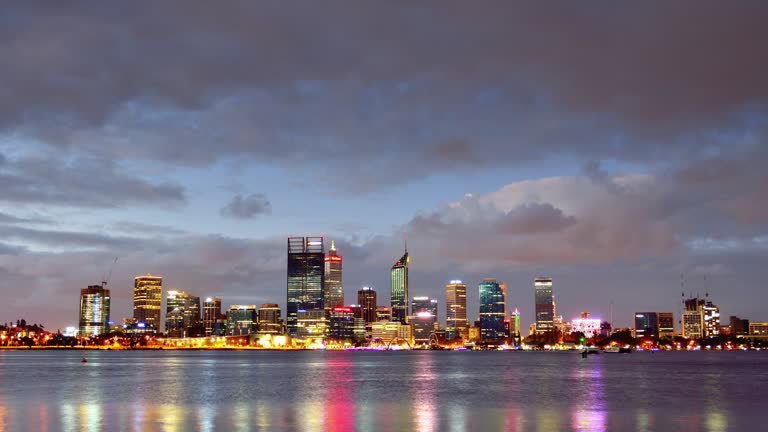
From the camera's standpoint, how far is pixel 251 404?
69.3 meters

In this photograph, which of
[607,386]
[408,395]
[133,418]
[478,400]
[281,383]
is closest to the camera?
[133,418]

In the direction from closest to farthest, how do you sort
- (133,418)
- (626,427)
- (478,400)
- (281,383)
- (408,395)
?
(626,427) → (133,418) → (478,400) → (408,395) → (281,383)

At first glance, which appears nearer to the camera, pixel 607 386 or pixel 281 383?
pixel 607 386

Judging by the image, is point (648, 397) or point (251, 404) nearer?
point (251, 404)

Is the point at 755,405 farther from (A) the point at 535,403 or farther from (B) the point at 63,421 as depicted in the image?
(B) the point at 63,421

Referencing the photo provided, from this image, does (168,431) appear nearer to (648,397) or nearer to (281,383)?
(648,397)

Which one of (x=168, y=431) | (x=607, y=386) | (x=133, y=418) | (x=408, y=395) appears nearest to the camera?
(x=168, y=431)

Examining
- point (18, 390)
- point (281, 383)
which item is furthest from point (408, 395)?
point (18, 390)

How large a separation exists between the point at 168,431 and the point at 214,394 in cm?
3680

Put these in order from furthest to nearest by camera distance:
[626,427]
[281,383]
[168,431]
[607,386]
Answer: [281,383] < [607,386] < [626,427] < [168,431]

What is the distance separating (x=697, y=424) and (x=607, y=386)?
46268mm

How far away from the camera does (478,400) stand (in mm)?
75562

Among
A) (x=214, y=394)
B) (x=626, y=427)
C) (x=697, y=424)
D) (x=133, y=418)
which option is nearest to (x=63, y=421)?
(x=133, y=418)

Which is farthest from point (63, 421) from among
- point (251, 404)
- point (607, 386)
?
point (607, 386)
